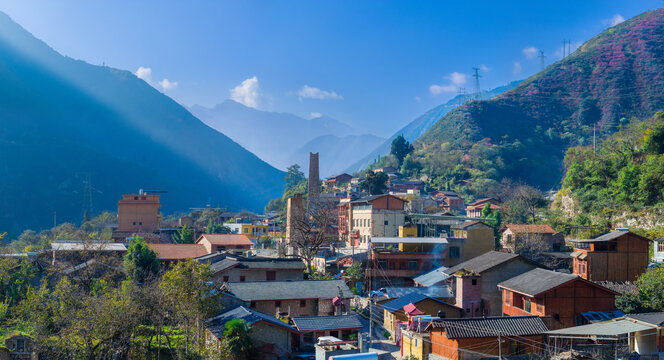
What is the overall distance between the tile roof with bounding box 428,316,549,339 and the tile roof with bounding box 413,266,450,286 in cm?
1115

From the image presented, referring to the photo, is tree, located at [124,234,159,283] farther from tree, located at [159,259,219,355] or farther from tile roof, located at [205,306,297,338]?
Answer: tile roof, located at [205,306,297,338]

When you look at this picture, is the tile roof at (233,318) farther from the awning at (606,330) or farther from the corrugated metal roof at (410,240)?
the corrugated metal roof at (410,240)

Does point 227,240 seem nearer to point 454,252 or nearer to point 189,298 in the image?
point 454,252

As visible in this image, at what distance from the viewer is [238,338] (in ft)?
73.6

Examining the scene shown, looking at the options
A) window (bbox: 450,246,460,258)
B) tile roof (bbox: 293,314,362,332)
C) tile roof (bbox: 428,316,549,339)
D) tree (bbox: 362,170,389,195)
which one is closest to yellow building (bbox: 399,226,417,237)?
window (bbox: 450,246,460,258)

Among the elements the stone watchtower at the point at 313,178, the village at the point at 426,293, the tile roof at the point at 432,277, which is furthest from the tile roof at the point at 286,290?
the stone watchtower at the point at 313,178

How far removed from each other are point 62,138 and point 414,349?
120 m

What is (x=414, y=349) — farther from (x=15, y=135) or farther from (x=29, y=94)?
(x=29, y=94)

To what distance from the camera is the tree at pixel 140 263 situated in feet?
117

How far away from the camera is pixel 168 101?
197125 mm

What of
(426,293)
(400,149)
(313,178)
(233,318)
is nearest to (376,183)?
(313,178)

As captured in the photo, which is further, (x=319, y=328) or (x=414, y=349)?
(x=319, y=328)

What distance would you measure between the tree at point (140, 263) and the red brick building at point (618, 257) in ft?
89.7

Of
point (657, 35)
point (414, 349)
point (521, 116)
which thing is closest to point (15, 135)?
point (521, 116)
